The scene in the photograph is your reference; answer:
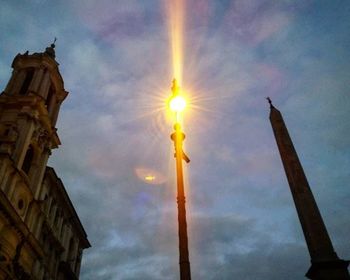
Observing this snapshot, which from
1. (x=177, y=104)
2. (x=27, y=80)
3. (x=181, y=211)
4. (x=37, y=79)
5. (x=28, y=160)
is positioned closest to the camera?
(x=181, y=211)

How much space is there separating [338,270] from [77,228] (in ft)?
104

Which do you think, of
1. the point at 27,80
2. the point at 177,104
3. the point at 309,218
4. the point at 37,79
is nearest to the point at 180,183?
the point at 177,104

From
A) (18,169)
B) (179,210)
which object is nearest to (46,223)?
(18,169)

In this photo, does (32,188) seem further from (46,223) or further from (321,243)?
(321,243)

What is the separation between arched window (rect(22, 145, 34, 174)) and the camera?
2746cm

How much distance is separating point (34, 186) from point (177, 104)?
774 inches

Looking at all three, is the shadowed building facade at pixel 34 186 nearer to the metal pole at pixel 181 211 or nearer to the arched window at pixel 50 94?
the arched window at pixel 50 94

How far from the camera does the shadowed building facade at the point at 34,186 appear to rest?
22.2 meters

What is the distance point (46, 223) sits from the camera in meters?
28.0

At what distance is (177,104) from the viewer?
11898mm

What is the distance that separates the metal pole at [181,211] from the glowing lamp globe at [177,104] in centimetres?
77

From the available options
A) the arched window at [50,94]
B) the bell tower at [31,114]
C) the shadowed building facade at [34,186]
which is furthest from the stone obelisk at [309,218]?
the arched window at [50,94]

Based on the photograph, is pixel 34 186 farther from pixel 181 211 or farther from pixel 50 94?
pixel 181 211

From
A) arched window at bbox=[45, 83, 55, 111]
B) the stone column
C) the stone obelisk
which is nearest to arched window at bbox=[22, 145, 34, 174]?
the stone column
